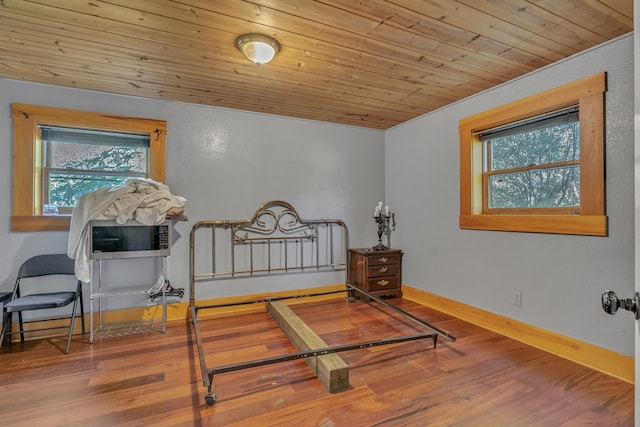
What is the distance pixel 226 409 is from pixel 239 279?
6.08 feet

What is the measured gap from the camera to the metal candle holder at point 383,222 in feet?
13.2

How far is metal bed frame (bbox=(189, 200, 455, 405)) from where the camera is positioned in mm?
3373

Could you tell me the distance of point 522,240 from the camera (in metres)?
2.65

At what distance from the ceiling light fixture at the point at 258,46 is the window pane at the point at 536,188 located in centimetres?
237

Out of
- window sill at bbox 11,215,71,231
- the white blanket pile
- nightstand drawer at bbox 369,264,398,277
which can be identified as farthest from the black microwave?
nightstand drawer at bbox 369,264,398,277

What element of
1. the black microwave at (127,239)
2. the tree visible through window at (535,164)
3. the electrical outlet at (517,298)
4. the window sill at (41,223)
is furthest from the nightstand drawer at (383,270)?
the window sill at (41,223)

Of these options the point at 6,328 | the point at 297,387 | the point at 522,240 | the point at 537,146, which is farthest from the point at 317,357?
the point at 6,328

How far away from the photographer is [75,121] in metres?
2.88

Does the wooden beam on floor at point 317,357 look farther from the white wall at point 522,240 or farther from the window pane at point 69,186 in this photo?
the window pane at point 69,186

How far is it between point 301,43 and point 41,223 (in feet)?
9.16

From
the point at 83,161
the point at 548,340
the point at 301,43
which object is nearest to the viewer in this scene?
the point at 301,43

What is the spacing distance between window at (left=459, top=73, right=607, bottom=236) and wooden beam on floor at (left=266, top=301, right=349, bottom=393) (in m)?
1.91

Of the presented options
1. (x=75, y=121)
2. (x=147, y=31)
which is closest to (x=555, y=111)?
(x=147, y=31)

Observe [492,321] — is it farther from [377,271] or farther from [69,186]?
[69,186]
